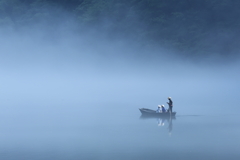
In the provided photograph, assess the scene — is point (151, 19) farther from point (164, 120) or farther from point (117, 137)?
point (117, 137)

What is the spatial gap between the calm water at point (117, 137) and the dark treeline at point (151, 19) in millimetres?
42875

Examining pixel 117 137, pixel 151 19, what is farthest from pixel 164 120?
pixel 151 19

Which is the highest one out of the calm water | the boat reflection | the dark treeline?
the dark treeline

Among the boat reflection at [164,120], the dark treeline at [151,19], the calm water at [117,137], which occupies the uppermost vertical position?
the dark treeline at [151,19]

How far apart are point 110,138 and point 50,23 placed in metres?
62.1

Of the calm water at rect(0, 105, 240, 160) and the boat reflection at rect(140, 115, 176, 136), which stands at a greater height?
the boat reflection at rect(140, 115, 176, 136)

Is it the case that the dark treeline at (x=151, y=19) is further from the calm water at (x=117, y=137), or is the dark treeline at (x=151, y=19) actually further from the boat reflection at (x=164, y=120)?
the boat reflection at (x=164, y=120)

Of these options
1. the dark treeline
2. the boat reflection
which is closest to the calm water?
the boat reflection

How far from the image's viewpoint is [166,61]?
71.7 m

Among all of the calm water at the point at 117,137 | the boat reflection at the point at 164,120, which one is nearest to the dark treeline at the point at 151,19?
the calm water at the point at 117,137

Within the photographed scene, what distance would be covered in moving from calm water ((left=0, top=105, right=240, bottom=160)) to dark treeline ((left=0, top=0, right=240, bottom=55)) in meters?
42.9

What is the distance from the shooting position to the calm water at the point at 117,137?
1538cm

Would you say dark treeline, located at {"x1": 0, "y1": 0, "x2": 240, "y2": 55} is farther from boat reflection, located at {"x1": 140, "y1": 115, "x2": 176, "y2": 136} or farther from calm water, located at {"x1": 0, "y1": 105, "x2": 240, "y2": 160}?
boat reflection, located at {"x1": 140, "y1": 115, "x2": 176, "y2": 136}

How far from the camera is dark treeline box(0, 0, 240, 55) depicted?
67688mm
